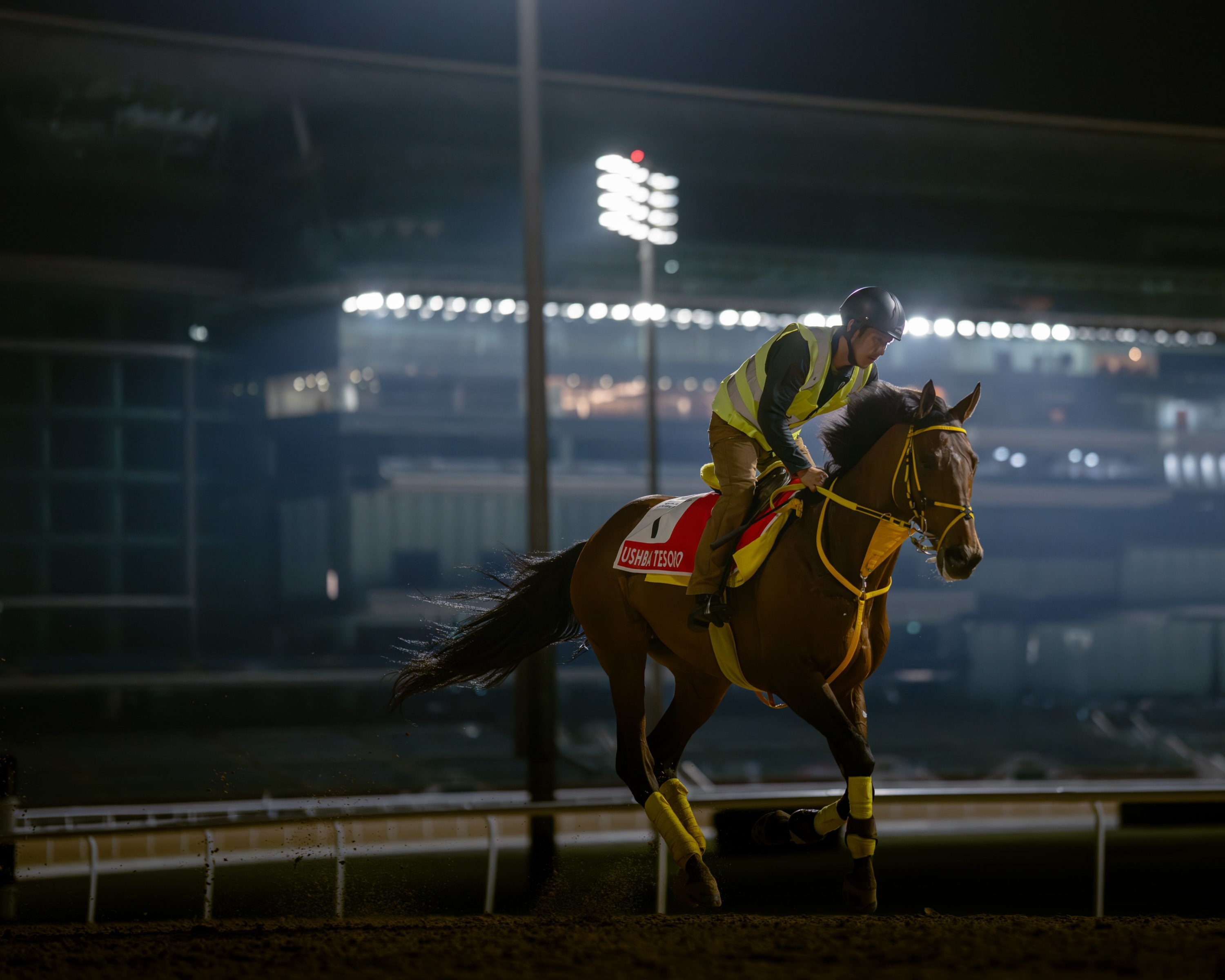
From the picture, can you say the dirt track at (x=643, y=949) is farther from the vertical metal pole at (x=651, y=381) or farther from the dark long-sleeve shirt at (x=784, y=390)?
the vertical metal pole at (x=651, y=381)

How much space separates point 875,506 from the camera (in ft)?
11.7

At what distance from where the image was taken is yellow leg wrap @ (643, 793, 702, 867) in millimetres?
3844

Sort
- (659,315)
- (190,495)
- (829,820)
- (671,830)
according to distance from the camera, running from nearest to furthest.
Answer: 1. (829,820)
2. (671,830)
3. (190,495)
4. (659,315)

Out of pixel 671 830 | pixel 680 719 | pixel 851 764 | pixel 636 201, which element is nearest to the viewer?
pixel 851 764

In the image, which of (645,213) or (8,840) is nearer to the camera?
(8,840)

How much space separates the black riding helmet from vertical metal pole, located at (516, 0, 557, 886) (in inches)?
93.9

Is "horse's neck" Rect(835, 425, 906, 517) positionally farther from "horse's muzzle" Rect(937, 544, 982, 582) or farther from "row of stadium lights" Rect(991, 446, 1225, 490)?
"row of stadium lights" Rect(991, 446, 1225, 490)

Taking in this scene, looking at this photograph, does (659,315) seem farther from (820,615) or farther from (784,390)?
(820,615)

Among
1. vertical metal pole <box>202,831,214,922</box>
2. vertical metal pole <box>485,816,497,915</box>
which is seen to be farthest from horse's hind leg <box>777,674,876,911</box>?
vertical metal pole <box>202,831,214,922</box>

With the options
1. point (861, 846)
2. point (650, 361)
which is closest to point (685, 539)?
point (861, 846)

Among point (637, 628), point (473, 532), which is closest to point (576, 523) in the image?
point (473, 532)

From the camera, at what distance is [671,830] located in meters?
3.90

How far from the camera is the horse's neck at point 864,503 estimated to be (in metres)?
3.55

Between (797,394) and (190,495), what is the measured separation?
59.6 ft
